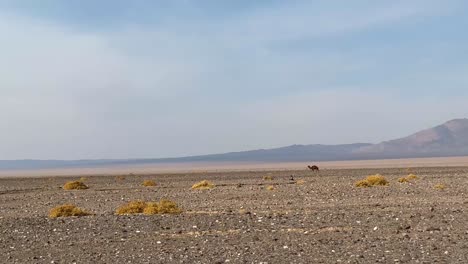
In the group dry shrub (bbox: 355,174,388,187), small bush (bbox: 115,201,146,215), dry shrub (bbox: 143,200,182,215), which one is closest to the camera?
dry shrub (bbox: 143,200,182,215)

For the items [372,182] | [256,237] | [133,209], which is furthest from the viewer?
[372,182]

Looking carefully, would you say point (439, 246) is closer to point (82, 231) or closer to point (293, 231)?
point (293, 231)

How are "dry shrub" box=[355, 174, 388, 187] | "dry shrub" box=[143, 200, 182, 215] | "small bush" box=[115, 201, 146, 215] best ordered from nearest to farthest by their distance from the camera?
"dry shrub" box=[143, 200, 182, 215]
"small bush" box=[115, 201, 146, 215]
"dry shrub" box=[355, 174, 388, 187]

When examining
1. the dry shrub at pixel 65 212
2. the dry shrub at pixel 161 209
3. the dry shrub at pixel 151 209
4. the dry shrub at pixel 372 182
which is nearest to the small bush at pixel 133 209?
the dry shrub at pixel 151 209

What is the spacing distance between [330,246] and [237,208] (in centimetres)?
1187

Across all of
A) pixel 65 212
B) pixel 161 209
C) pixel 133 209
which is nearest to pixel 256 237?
pixel 161 209

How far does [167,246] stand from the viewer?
1545cm

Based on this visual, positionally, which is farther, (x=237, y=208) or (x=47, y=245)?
(x=237, y=208)

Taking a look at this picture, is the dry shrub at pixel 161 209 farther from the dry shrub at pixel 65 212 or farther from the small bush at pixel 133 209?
the dry shrub at pixel 65 212

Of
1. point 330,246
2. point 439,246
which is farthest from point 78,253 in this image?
point 439,246

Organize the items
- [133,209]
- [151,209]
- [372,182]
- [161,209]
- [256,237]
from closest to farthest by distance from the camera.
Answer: [256,237], [151,209], [161,209], [133,209], [372,182]

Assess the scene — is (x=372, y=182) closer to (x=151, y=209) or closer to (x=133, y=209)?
(x=133, y=209)

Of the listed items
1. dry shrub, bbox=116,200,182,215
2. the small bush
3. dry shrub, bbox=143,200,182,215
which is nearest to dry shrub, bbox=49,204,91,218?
the small bush

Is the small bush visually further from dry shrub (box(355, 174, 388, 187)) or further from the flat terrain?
dry shrub (box(355, 174, 388, 187))
